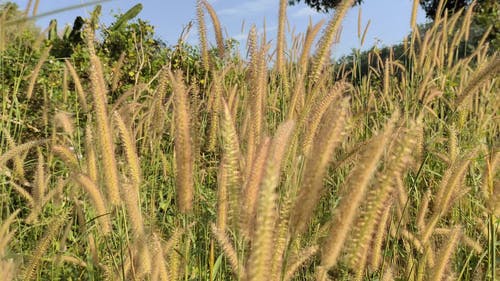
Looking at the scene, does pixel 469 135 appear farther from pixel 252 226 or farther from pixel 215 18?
pixel 252 226

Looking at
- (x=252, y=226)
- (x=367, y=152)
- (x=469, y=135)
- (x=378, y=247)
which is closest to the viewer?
(x=367, y=152)

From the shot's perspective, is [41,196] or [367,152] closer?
[367,152]

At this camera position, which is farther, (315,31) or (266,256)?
(315,31)

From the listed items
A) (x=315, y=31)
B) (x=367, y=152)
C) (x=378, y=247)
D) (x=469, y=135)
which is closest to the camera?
(x=367, y=152)

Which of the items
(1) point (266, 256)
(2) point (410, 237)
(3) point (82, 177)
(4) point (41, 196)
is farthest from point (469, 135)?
(1) point (266, 256)

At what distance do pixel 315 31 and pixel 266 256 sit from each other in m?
1.30

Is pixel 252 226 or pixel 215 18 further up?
pixel 215 18

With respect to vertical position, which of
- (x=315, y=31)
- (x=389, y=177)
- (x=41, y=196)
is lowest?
(x=41, y=196)

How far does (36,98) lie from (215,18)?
2954mm

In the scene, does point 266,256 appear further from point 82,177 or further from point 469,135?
point 469,135

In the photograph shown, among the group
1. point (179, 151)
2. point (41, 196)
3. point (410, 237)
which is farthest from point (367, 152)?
point (41, 196)

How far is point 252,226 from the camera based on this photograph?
1.06 m

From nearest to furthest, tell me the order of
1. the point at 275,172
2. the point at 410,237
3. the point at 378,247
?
1. the point at 275,172
2. the point at 378,247
3. the point at 410,237

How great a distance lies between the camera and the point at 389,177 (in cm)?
96
